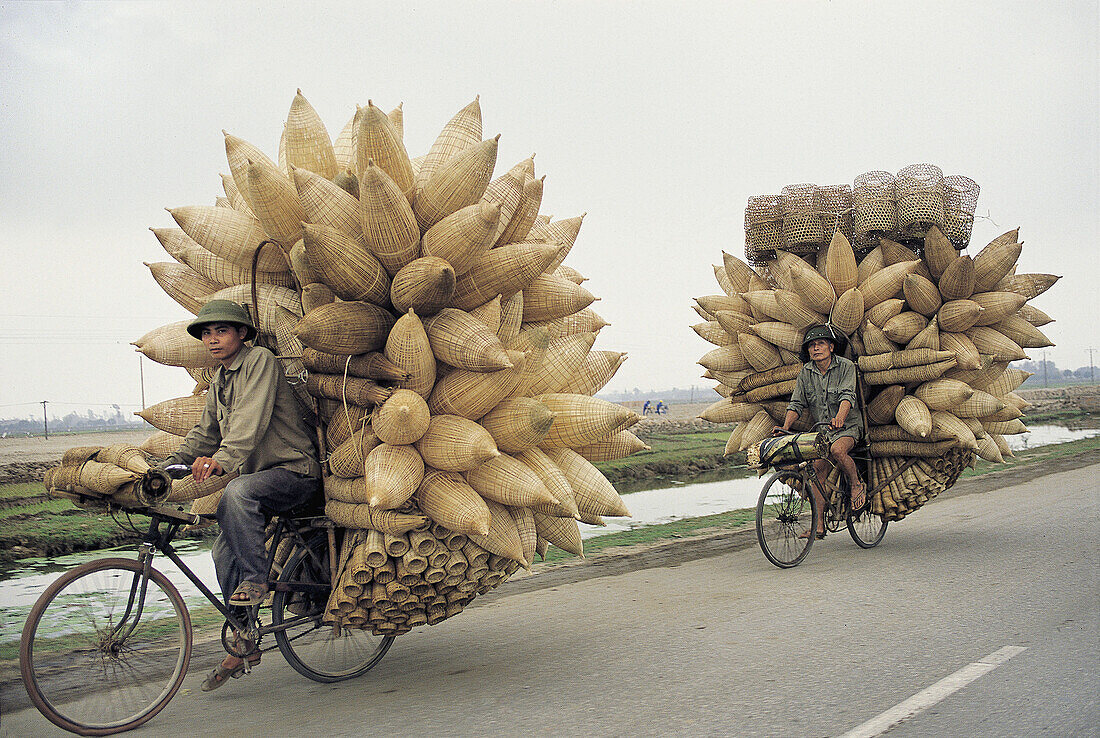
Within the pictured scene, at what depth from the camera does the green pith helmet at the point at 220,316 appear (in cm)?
386

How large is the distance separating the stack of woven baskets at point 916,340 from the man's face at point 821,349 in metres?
0.48

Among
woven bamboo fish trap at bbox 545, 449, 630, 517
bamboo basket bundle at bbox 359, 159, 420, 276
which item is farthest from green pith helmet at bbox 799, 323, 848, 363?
bamboo basket bundle at bbox 359, 159, 420, 276

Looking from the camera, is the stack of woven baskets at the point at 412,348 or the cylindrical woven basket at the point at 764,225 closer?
the stack of woven baskets at the point at 412,348

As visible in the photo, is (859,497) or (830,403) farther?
(859,497)

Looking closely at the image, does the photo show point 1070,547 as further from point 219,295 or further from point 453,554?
point 219,295

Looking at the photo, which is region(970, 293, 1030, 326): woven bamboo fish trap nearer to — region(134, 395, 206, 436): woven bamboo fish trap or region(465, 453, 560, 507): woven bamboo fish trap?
region(465, 453, 560, 507): woven bamboo fish trap

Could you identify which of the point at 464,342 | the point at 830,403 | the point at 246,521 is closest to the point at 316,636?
the point at 246,521

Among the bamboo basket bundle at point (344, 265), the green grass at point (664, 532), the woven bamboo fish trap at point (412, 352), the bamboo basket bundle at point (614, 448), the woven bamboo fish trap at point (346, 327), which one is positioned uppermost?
the bamboo basket bundle at point (344, 265)

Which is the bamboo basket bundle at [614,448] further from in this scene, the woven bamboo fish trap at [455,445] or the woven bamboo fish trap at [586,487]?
the woven bamboo fish trap at [455,445]

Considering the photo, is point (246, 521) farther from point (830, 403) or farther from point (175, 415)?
point (830, 403)

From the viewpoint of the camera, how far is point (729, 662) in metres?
4.27

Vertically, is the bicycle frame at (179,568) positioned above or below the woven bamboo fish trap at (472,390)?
below

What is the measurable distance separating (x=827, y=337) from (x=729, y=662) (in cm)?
341

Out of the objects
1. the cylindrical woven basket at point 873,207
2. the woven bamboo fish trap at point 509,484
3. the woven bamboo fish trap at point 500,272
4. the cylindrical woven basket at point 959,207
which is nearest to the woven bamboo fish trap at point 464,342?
the woven bamboo fish trap at point 500,272
